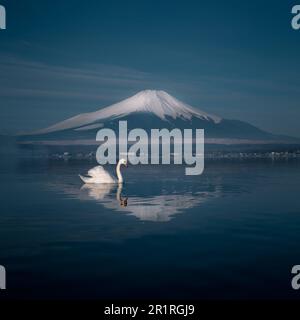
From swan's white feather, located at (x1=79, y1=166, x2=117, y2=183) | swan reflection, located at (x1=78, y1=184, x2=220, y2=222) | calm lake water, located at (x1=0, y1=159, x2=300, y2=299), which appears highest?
swan's white feather, located at (x1=79, y1=166, x2=117, y2=183)

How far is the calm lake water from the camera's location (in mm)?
9562

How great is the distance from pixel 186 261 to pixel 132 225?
4.27 meters

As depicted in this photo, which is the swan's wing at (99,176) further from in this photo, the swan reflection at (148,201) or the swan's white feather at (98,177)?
the swan reflection at (148,201)

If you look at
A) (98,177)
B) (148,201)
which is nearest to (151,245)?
(148,201)

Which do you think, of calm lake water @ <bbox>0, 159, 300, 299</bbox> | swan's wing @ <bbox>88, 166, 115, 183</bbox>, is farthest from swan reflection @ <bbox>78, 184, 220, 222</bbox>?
swan's wing @ <bbox>88, 166, 115, 183</bbox>

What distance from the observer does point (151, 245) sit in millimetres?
12680

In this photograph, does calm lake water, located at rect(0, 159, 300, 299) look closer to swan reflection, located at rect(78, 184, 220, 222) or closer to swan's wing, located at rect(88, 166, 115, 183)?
swan reflection, located at rect(78, 184, 220, 222)

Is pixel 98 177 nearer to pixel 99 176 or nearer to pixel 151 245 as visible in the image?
pixel 99 176

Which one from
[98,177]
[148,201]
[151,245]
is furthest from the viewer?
[98,177]

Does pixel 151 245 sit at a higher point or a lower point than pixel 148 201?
lower

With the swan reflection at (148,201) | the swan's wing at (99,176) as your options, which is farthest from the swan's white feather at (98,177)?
the swan reflection at (148,201)

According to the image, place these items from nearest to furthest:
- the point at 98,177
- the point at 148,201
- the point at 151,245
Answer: the point at 151,245 → the point at 148,201 → the point at 98,177

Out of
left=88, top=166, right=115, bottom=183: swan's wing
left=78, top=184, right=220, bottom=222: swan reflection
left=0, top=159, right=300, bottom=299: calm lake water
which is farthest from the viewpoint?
left=88, top=166, right=115, bottom=183: swan's wing
